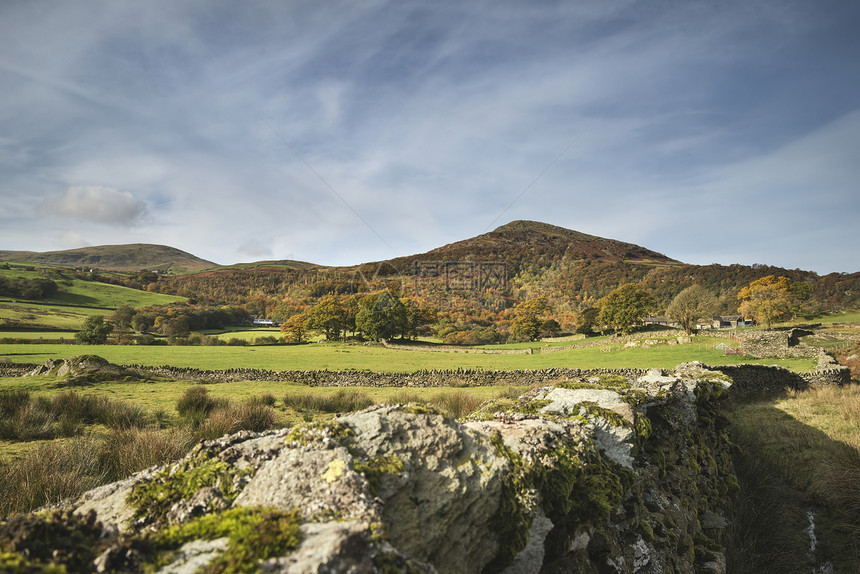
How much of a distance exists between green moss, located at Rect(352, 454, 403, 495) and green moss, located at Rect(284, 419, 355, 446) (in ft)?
0.83

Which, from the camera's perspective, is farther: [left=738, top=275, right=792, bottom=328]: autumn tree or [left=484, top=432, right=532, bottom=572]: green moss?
[left=738, top=275, right=792, bottom=328]: autumn tree

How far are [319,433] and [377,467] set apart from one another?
16.4 inches

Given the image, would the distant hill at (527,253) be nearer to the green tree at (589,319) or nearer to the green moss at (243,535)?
the green tree at (589,319)

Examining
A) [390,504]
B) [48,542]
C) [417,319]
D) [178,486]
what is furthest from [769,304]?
[48,542]

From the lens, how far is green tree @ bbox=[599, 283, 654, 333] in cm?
5720

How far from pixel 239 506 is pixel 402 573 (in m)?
0.84

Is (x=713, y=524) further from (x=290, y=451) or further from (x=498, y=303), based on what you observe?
(x=498, y=303)

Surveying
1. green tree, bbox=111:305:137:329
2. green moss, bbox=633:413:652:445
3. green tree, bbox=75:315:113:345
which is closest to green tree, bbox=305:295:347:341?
green tree, bbox=75:315:113:345

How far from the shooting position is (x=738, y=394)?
15547mm

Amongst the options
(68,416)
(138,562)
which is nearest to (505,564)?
(138,562)

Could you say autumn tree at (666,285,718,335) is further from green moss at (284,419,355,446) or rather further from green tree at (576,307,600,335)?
green moss at (284,419,355,446)

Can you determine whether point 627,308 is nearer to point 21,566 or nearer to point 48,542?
point 48,542

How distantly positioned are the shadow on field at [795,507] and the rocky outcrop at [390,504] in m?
2.45

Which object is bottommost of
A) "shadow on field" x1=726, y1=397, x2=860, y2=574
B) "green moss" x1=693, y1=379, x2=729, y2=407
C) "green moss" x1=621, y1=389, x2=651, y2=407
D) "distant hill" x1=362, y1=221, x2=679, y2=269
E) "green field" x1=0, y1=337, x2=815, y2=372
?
"green field" x1=0, y1=337, x2=815, y2=372
